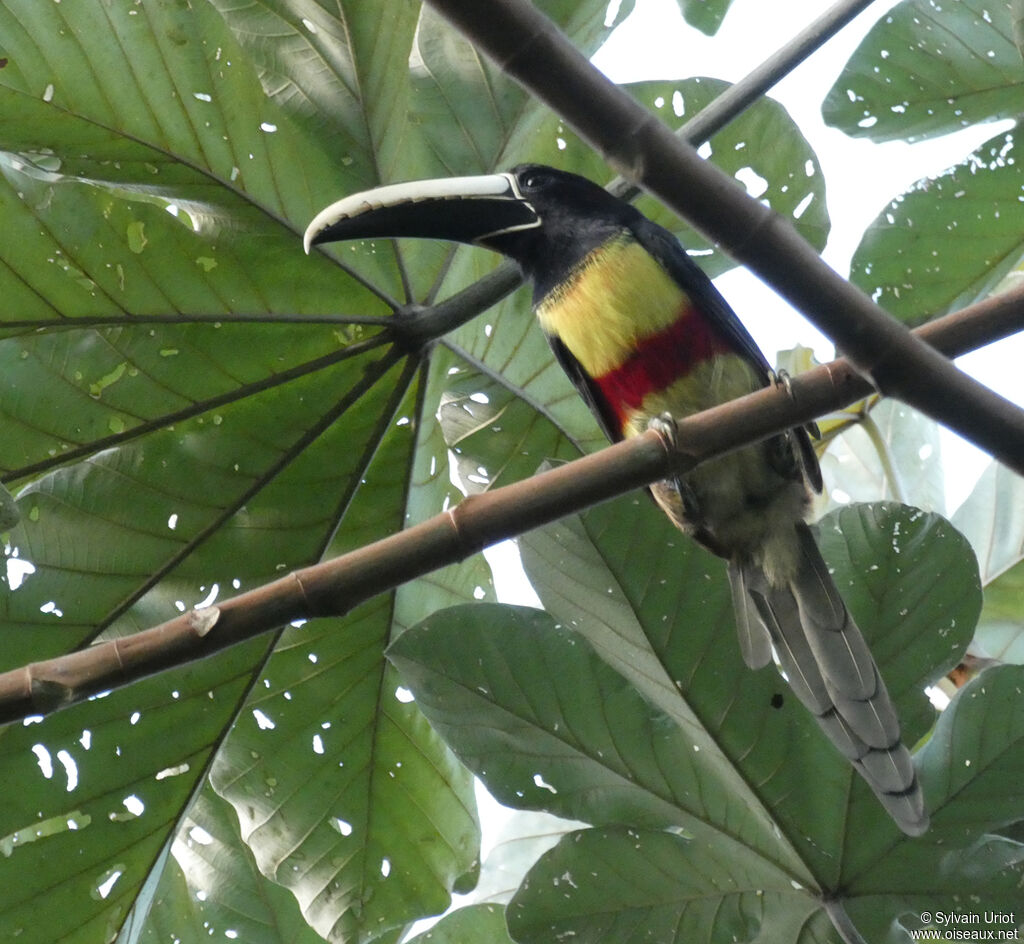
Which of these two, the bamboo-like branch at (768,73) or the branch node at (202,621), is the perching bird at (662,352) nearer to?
the bamboo-like branch at (768,73)

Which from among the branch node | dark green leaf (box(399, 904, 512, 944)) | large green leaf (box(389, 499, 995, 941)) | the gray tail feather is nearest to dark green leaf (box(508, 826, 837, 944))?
large green leaf (box(389, 499, 995, 941))

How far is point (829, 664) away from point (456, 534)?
1068 millimetres

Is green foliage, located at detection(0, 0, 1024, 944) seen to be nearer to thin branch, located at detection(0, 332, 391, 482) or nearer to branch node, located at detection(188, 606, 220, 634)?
thin branch, located at detection(0, 332, 391, 482)

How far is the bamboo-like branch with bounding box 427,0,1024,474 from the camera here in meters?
1.20

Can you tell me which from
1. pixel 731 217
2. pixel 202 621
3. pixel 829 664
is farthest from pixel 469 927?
pixel 731 217

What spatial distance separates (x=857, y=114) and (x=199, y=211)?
1374 mm

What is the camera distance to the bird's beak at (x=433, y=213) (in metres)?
2.29

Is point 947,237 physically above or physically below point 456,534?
above

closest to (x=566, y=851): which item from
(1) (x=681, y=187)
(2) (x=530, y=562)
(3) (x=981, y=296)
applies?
(2) (x=530, y=562)

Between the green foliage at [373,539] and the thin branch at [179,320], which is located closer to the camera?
the green foliage at [373,539]

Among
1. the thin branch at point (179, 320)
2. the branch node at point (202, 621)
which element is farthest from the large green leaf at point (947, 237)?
the branch node at point (202, 621)

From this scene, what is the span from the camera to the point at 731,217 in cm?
135

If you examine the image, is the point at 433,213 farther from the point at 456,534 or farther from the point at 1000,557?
the point at 1000,557

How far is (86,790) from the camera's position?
239cm
